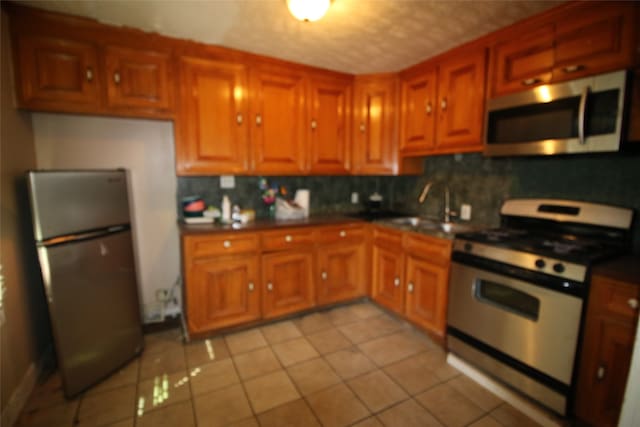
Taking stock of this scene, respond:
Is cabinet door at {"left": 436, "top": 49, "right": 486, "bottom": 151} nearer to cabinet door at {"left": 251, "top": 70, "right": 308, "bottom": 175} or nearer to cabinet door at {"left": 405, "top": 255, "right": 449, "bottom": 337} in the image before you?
cabinet door at {"left": 405, "top": 255, "right": 449, "bottom": 337}

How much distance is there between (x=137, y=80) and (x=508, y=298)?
2809 millimetres

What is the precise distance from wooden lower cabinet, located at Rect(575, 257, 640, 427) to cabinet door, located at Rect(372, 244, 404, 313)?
122 cm

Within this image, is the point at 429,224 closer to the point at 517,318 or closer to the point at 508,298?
the point at 508,298

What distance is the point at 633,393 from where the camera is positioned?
2.81 feet

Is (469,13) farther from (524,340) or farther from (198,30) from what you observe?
(524,340)

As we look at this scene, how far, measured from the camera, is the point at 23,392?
5.28 ft

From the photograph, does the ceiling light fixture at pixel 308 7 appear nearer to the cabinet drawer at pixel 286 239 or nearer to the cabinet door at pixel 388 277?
the cabinet drawer at pixel 286 239

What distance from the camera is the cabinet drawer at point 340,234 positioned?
8.52 ft

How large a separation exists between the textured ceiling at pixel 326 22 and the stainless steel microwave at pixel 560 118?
1.69 ft

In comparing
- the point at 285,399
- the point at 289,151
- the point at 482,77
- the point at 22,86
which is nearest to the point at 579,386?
the point at 285,399

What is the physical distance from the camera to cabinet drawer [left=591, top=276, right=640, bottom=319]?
4.05ft

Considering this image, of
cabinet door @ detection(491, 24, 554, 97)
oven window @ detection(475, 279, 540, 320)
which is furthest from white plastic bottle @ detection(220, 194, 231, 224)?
cabinet door @ detection(491, 24, 554, 97)

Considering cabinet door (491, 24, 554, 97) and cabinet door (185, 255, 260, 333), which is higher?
cabinet door (491, 24, 554, 97)

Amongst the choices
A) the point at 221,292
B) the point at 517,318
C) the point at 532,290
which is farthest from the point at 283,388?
the point at 532,290
